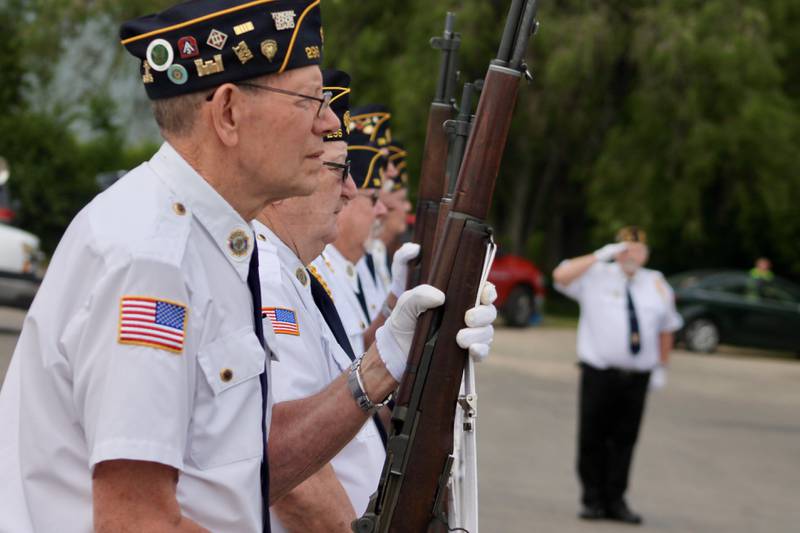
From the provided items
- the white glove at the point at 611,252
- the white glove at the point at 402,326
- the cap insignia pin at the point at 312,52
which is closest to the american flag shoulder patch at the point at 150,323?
the cap insignia pin at the point at 312,52

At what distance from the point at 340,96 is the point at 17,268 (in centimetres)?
1212

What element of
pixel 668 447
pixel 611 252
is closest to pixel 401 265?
pixel 611 252

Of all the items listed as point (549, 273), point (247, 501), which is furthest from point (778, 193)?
point (247, 501)

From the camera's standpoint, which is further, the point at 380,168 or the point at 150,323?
the point at 380,168

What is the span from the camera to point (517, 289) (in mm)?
24844

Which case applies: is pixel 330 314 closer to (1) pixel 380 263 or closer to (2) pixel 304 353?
(2) pixel 304 353

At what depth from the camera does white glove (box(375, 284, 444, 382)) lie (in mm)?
2656

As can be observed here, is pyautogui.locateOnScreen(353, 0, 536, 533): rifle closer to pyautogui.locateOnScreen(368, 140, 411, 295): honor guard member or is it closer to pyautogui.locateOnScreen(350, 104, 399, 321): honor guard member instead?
pyautogui.locateOnScreen(350, 104, 399, 321): honor guard member

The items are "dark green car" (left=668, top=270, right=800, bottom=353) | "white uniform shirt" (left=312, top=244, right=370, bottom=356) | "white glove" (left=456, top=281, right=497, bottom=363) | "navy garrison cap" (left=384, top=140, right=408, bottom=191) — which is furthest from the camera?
"dark green car" (left=668, top=270, right=800, bottom=353)

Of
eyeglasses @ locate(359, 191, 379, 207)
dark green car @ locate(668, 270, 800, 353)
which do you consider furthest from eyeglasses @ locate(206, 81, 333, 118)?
dark green car @ locate(668, 270, 800, 353)

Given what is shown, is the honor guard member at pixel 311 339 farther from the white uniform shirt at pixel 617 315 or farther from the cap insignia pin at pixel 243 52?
the white uniform shirt at pixel 617 315

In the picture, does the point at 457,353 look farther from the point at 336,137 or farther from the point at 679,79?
the point at 679,79

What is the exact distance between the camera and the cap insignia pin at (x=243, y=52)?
2305 millimetres

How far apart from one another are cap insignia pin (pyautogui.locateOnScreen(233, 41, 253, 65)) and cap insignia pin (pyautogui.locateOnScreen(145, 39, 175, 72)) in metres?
0.10
